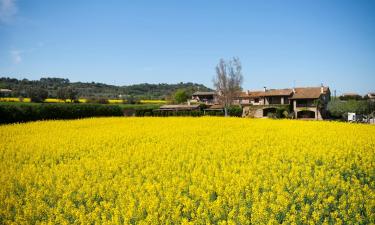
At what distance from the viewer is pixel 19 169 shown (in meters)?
11.3

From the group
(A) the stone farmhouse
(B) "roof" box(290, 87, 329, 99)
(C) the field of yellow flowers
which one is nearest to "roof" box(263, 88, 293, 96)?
(A) the stone farmhouse

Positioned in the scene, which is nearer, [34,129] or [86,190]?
[86,190]

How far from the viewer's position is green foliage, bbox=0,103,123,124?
2855 cm

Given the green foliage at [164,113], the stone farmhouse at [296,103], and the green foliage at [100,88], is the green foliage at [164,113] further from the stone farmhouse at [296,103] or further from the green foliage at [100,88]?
the green foliage at [100,88]

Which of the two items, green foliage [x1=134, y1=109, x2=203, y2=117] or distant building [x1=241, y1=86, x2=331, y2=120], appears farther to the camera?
distant building [x1=241, y1=86, x2=331, y2=120]

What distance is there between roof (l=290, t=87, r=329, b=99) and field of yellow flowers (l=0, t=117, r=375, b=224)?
177 feet

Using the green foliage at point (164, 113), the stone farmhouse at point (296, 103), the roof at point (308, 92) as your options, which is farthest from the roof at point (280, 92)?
the green foliage at point (164, 113)

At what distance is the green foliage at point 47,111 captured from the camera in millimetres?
28547

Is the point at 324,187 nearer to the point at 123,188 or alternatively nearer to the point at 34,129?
the point at 123,188

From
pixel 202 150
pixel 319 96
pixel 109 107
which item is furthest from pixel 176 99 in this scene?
pixel 202 150

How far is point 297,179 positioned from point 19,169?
8.54m

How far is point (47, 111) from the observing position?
32406mm

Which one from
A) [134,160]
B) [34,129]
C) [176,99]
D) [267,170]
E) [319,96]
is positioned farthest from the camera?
[176,99]

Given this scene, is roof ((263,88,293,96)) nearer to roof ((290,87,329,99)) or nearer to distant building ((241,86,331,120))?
distant building ((241,86,331,120))
